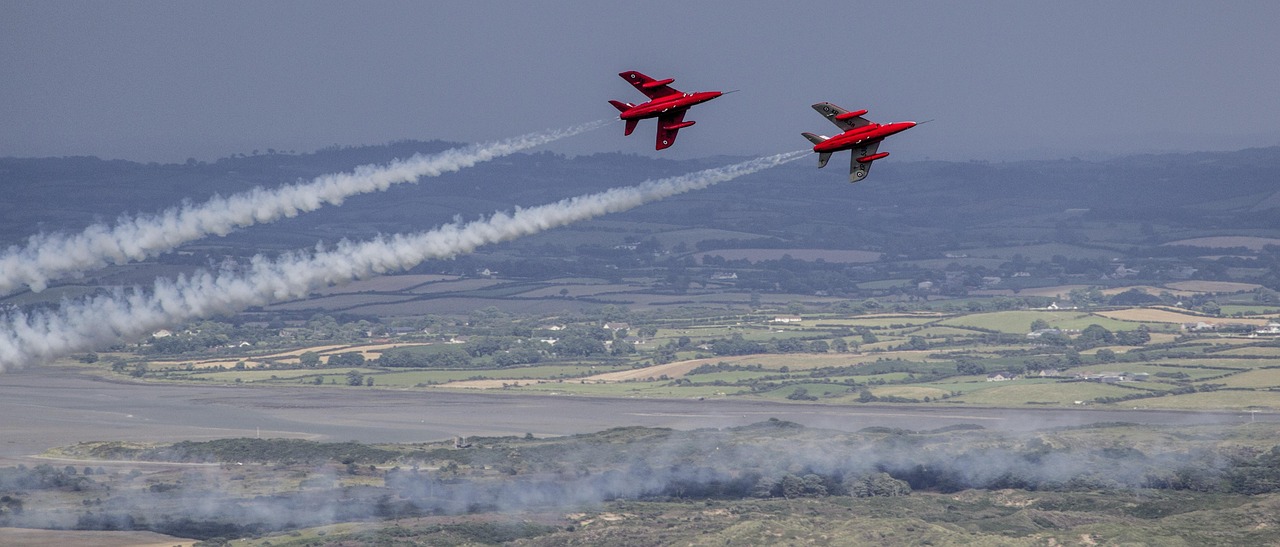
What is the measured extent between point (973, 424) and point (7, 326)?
263 feet

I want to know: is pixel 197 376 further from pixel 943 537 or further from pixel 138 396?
pixel 943 537

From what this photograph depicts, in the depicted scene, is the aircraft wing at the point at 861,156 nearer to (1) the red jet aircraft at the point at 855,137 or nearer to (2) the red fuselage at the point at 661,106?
(1) the red jet aircraft at the point at 855,137

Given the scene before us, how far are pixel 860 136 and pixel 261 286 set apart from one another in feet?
148

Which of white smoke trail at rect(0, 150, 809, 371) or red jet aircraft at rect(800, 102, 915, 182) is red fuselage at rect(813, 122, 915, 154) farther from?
white smoke trail at rect(0, 150, 809, 371)

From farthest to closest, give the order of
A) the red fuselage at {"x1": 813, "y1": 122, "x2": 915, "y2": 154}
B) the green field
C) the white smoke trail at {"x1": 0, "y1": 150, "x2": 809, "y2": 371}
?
1. the green field
2. the white smoke trail at {"x1": 0, "y1": 150, "x2": 809, "y2": 371}
3. the red fuselage at {"x1": 813, "y1": 122, "x2": 915, "y2": 154}

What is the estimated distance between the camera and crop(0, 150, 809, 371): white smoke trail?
10375 centimetres

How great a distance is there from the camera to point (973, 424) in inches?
5797

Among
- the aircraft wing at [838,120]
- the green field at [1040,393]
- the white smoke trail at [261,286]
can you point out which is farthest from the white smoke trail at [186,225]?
the green field at [1040,393]

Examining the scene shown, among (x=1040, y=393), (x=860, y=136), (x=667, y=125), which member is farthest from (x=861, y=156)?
(x=1040, y=393)

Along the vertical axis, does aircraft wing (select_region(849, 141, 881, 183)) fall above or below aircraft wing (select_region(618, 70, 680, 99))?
below

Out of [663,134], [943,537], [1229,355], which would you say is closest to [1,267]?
[663,134]

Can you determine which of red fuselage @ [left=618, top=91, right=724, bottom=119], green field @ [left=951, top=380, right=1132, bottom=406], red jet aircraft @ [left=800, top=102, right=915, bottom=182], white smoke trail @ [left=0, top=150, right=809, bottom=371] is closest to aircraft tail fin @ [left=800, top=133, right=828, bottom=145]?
red jet aircraft @ [left=800, top=102, right=915, bottom=182]

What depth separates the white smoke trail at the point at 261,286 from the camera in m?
104

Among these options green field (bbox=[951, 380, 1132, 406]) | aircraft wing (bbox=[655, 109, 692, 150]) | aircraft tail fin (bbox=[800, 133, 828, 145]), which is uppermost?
aircraft wing (bbox=[655, 109, 692, 150])
